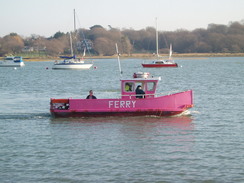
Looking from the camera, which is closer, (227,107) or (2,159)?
(2,159)

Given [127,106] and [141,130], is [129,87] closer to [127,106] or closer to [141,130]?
[127,106]

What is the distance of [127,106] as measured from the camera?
2617cm

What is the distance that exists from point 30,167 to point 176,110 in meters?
10.7

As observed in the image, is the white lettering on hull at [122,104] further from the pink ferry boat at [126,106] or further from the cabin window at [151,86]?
the cabin window at [151,86]

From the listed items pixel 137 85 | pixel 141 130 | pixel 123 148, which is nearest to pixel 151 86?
pixel 137 85

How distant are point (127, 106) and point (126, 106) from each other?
51 millimetres

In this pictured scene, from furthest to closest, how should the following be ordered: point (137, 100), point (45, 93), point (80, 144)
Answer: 1. point (45, 93)
2. point (137, 100)
3. point (80, 144)

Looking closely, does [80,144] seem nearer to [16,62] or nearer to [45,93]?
[45,93]

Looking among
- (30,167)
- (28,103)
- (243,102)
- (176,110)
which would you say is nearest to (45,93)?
(28,103)

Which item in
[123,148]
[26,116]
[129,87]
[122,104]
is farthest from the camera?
[26,116]

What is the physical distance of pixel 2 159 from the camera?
18797mm

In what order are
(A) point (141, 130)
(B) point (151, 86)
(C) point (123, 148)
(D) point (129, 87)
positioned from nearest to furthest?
1. (C) point (123, 148)
2. (A) point (141, 130)
3. (D) point (129, 87)
4. (B) point (151, 86)

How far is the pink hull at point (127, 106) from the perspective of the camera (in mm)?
26062

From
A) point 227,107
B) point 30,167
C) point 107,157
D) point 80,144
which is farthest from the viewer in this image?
point 227,107
